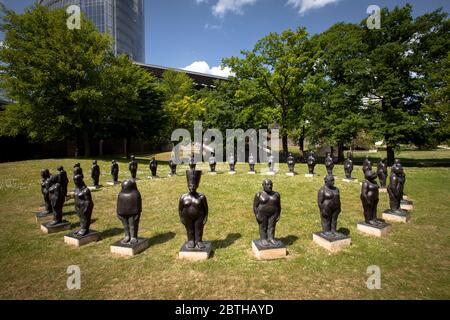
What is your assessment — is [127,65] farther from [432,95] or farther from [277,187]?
[432,95]

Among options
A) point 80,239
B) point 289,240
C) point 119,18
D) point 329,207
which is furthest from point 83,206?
point 119,18

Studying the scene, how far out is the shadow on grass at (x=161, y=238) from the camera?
748cm

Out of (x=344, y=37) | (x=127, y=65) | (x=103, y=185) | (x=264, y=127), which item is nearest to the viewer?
(x=103, y=185)

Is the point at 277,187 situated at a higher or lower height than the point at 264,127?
lower

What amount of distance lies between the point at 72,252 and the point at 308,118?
25055 millimetres

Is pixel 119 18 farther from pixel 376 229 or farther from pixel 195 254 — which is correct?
pixel 376 229

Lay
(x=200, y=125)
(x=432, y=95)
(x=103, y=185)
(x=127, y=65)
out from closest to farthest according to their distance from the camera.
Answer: (x=103, y=185) → (x=432, y=95) → (x=127, y=65) → (x=200, y=125)

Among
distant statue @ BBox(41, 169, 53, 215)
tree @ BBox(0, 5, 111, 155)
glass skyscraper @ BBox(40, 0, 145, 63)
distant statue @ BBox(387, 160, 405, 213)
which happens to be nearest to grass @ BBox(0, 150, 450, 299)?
distant statue @ BBox(41, 169, 53, 215)

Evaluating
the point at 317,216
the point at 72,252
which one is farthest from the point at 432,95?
the point at 72,252

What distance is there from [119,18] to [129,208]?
102 metres

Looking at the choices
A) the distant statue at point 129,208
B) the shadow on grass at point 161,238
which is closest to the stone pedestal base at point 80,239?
the distant statue at point 129,208

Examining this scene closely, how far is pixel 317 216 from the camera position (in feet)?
31.6

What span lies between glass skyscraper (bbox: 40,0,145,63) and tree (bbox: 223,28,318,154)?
204 feet
